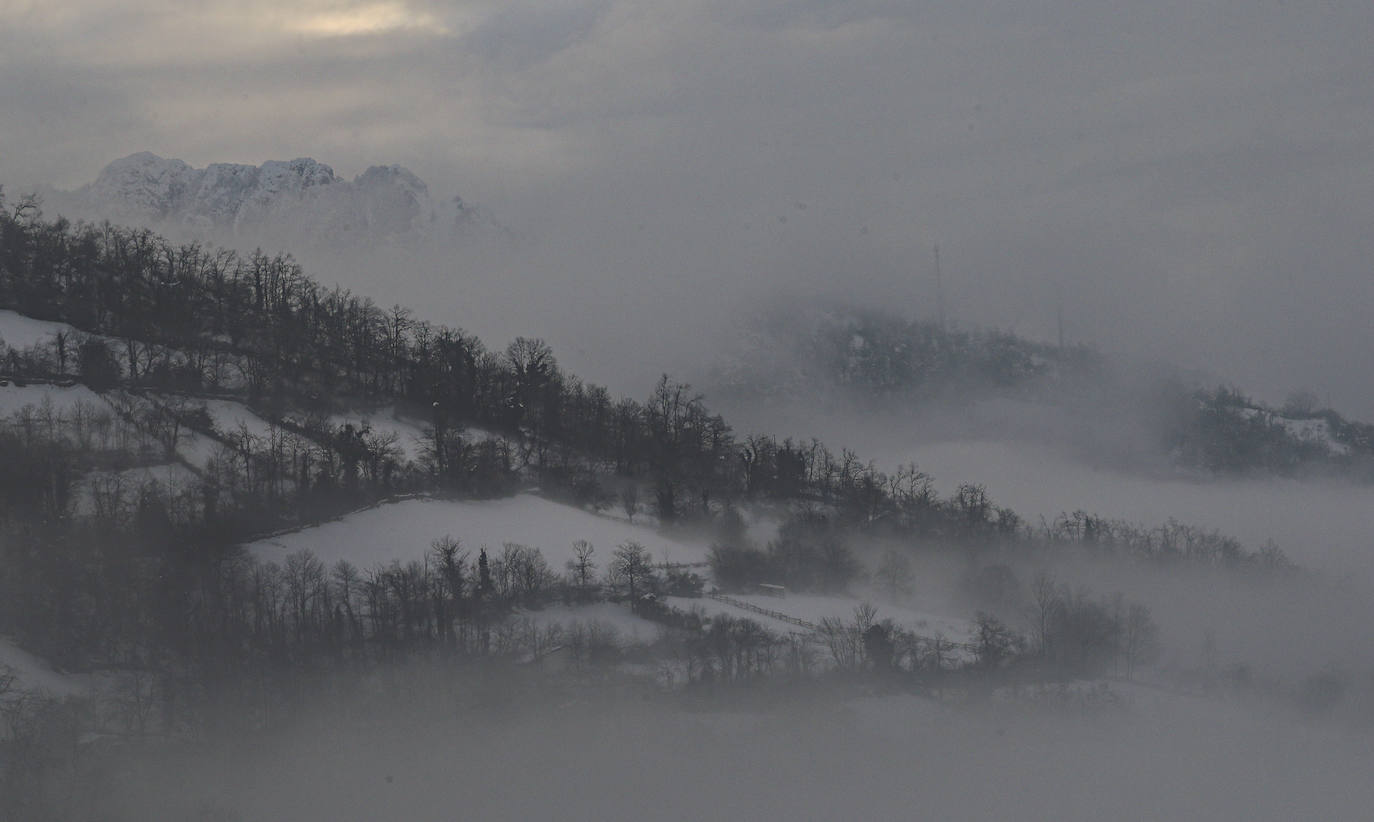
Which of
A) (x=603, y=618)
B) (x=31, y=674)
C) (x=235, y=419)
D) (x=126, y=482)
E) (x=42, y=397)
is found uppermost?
(x=42, y=397)

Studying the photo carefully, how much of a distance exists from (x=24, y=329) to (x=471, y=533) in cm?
4577

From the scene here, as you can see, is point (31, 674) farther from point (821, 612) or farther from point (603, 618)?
point (821, 612)

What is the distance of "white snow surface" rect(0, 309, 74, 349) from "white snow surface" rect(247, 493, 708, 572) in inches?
1318

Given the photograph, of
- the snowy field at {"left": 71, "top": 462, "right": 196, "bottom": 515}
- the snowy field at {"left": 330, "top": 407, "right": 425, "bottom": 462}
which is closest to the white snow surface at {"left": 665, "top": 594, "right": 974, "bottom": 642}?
the snowy field at {"left": 330, "top": 407, "right": 425, "bottom": 462}

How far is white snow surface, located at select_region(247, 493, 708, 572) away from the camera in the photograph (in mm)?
103500

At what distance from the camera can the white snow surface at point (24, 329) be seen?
11688 cm

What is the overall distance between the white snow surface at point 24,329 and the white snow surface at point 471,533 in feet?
110

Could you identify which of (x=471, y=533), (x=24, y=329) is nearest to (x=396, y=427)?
(x=471, y=533)

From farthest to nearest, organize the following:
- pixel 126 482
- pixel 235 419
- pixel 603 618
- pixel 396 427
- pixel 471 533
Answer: pixel 396 427 → pixel 235 419 → pixel 471 533 → pixel 603 618 → pixel 126 482

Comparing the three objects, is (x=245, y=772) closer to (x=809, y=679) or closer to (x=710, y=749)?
(x=710, y=749)

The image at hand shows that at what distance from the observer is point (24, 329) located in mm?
119812

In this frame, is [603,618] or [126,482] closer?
[126,482]

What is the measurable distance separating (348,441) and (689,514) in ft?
102

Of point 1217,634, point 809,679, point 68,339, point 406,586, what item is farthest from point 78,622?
point 1217,634
